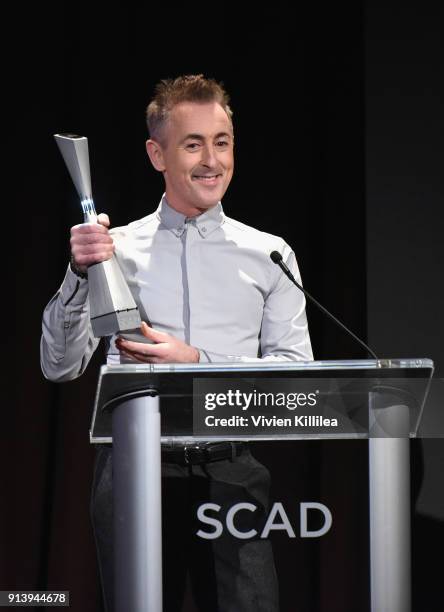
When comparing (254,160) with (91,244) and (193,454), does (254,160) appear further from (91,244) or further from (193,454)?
(193,454)

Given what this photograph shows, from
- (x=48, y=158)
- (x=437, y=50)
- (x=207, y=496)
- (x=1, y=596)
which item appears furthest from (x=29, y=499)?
(x=437, y=50)

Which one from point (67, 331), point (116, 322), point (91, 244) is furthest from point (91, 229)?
point (67, 331)

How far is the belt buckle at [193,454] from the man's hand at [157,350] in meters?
0.15

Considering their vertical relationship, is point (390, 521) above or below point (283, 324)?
below

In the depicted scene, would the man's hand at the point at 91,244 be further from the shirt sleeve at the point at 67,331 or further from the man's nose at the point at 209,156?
the man's nose at the point at 209,156

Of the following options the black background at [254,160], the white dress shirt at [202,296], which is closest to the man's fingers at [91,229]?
the white dress shirt at [202,296]

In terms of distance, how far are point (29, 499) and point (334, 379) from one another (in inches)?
63.5

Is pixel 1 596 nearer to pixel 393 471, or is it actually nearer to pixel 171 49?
pixel 393 471

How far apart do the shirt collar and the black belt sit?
0.71 meters

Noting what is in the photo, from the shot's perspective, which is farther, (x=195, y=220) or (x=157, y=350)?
(x=195, y=220)

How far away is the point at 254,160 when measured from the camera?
9.30ft

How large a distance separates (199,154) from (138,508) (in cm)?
103

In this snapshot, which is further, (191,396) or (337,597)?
(337,597)

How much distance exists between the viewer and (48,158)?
2.81 m
